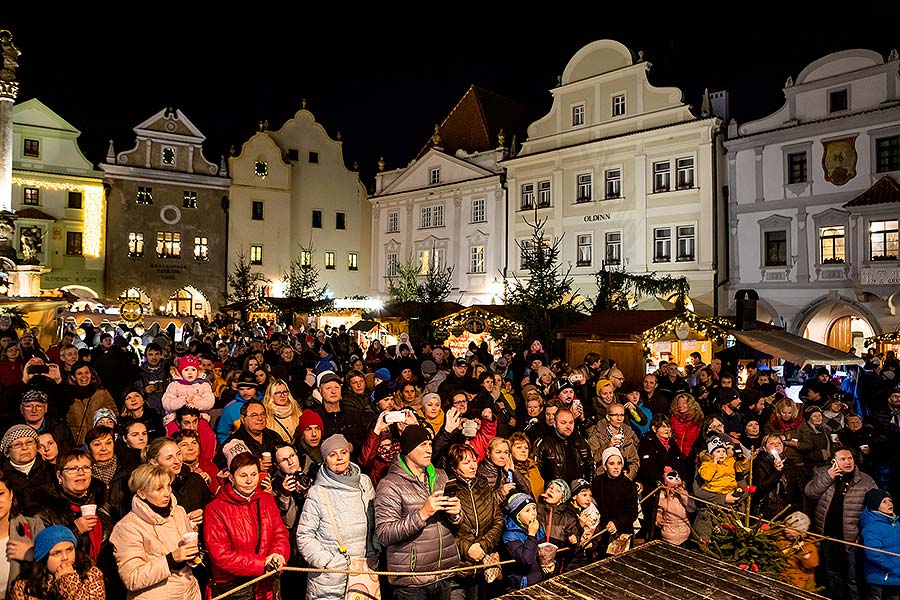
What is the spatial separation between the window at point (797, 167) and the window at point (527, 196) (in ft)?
35.3

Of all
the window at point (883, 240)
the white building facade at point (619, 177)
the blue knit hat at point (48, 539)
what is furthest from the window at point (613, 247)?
the blue knit hat at point (48, 539)

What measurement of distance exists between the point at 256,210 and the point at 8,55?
49.7ft

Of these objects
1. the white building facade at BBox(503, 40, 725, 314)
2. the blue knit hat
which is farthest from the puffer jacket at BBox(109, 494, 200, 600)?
the white building facade at BBox(503, 40, 725, 314)

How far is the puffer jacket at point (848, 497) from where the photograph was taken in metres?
6.07

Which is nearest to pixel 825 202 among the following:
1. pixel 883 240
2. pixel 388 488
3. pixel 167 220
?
pixel 883 240

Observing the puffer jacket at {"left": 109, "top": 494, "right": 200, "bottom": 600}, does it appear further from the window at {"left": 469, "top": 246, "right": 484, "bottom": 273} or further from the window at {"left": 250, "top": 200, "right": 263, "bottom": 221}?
the window at {"left": 250, "top": 200, "right": 263, "bottom": 221}

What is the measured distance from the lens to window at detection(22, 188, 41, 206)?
3350 centimetres

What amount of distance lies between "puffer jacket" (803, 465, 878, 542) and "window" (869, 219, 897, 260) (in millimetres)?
19361

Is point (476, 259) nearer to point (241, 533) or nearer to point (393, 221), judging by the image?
point (393, 221)

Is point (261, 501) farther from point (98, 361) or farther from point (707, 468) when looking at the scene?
point (98, 361)

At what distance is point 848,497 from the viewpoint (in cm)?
610

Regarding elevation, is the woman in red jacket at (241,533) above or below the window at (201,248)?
below

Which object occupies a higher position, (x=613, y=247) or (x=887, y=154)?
(x=887, y=154)

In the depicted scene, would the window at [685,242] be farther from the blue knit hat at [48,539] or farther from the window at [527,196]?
the blue knit hat at [48,539]
